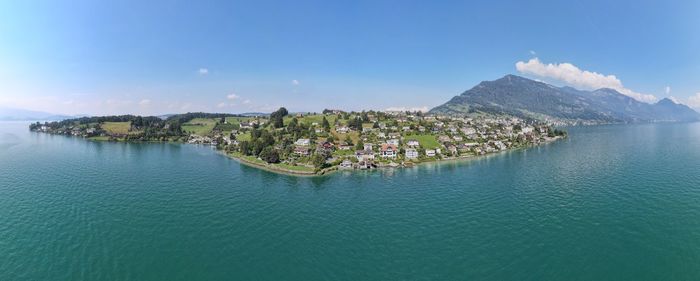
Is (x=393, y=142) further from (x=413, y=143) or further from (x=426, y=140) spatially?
(x=426, y=140)

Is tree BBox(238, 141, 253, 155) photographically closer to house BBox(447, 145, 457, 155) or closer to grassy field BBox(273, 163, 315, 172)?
grassy field BBox(273, 163, 315, 172)

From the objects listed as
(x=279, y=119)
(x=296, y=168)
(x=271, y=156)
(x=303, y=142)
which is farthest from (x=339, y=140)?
(x=279, y=119)

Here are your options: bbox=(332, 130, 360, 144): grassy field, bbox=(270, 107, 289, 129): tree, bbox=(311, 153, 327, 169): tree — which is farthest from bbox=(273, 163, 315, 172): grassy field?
bbox=(270, 107, 289, 129): tree

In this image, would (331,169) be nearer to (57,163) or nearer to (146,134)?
(57,163)

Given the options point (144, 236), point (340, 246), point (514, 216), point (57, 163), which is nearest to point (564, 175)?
point (514, 216)

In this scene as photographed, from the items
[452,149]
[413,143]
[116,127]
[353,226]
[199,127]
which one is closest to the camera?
[353,226]

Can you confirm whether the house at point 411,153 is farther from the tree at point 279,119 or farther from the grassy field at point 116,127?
the grassy field at point 116,127

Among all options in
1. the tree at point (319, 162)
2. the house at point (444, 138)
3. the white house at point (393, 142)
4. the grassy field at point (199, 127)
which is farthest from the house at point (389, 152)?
the grassy field at point (199, 127)
